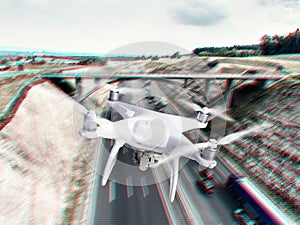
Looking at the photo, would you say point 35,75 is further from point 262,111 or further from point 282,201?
point 262,111

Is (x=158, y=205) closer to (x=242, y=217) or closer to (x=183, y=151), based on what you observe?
(x=242, y=217)

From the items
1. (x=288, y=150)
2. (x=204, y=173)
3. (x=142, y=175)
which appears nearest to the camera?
(x=142, y=175)

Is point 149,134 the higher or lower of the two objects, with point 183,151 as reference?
higher

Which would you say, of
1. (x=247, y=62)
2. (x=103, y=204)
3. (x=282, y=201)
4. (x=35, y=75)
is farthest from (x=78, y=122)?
(x=247, y=62)

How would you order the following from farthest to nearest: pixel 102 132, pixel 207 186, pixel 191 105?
1. pixel 207 186
2. pixel 191 105
3. pixel 102 132

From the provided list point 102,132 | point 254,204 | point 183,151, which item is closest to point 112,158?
point 102,132
